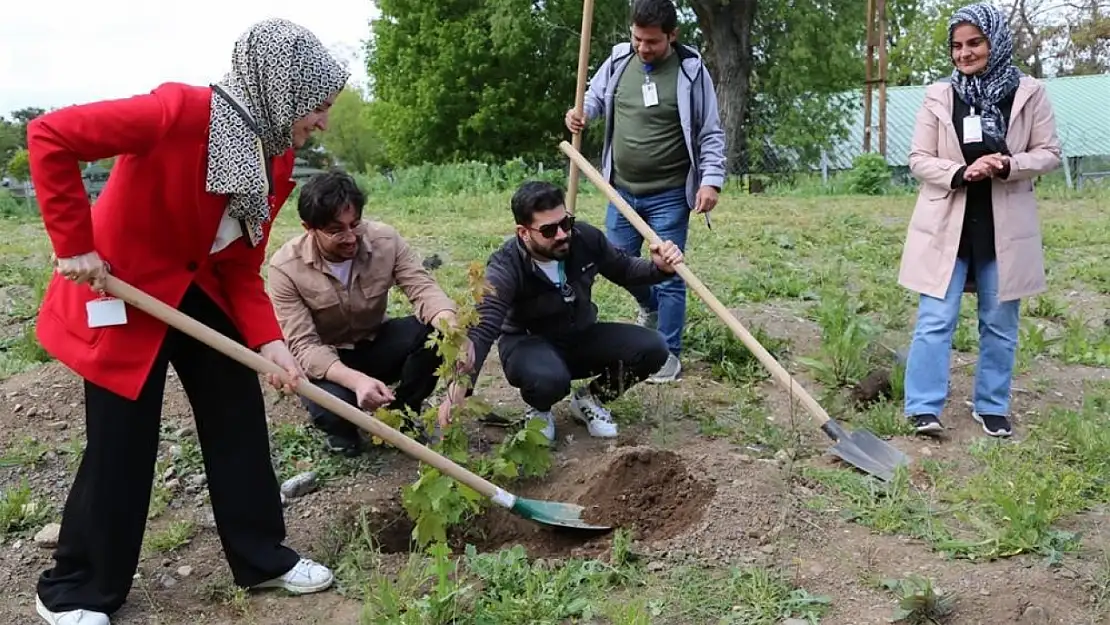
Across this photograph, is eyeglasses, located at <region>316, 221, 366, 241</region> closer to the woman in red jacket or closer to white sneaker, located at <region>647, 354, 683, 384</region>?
the woman in red jacket

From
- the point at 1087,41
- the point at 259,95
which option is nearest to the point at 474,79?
the point at 1087,41

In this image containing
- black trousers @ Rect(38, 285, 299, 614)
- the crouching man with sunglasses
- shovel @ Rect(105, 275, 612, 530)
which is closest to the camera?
shovel @ Rect(105, 275, 612, 530)

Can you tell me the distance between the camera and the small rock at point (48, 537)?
11.2ft

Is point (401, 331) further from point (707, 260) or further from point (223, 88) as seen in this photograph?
point (707, 260)

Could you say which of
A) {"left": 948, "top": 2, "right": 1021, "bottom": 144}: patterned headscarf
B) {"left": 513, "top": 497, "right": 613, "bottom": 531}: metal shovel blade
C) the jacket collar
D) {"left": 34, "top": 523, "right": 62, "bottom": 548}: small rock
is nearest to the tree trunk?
the jacket collar

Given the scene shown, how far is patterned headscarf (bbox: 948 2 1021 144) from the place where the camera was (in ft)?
12.7

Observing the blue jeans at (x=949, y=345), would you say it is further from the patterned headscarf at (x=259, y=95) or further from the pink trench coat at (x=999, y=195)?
the patterned headscarf at (x=259, y=95)

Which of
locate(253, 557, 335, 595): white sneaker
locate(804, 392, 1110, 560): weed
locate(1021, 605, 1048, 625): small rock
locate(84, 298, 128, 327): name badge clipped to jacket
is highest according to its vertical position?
locate(84, 298, 128, 327): name badge clipped to jacket

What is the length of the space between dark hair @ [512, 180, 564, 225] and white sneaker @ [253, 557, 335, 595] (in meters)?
1.49

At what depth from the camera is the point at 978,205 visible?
403 cm

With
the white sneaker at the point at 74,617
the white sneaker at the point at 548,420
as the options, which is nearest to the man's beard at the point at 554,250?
the white sneaker at the point at 548,420

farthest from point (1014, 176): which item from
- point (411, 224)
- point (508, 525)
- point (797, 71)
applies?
point (797, 71)

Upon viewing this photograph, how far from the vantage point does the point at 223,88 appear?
8.43 ft

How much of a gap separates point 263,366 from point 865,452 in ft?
7.43
